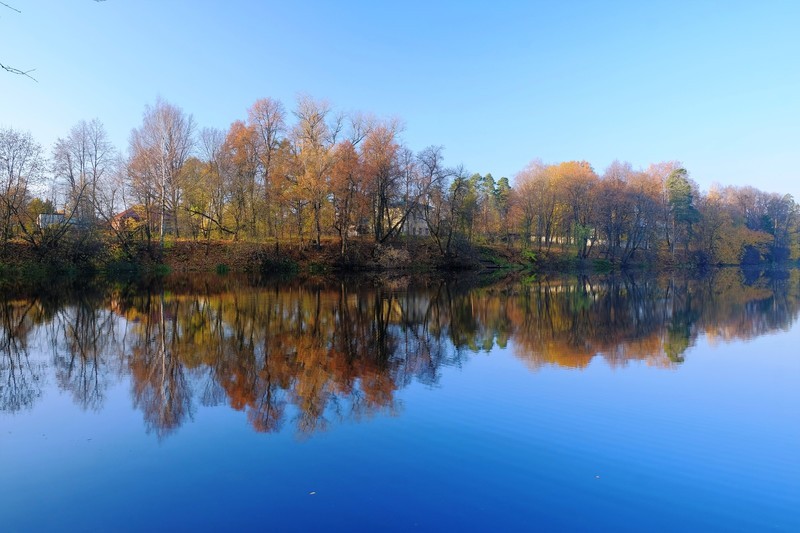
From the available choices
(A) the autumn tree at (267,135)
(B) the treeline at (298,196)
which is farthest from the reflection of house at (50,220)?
(A) the autumn tree at (267,135)

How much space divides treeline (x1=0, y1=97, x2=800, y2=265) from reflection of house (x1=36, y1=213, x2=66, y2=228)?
0.98ft

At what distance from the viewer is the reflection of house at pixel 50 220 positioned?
3700 cm

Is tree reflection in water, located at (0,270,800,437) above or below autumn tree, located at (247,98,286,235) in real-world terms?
below

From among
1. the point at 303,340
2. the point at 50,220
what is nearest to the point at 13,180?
the point at 50,220

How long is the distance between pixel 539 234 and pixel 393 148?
911 inches

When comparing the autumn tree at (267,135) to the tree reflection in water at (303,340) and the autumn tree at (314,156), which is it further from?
the tree reflection in water at (303,340)

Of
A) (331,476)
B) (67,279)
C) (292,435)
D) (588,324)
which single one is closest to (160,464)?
(292,435)

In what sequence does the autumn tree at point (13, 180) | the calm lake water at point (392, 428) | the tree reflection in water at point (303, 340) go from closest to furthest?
the calm lake water at point (392, 428)
the tree reflection in water at point (303, 340)
the autumn tree at point (13, 180)

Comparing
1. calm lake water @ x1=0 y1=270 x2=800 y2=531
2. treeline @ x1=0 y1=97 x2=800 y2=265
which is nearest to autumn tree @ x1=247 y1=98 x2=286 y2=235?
treeline @ x1=0 y1=97 x2=800 y2=265

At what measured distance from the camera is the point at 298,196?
4291cm

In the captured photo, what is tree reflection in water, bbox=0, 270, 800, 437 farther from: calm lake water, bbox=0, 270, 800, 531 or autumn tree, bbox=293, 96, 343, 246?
autumn tree, bbox=293, 96, 343, 246

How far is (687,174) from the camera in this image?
218ft

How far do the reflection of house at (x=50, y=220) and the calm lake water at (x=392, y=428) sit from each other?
85.2ft

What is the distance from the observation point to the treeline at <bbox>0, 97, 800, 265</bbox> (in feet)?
130
